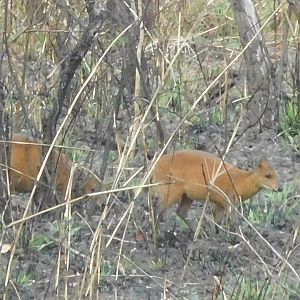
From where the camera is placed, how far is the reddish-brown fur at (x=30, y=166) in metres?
5.25

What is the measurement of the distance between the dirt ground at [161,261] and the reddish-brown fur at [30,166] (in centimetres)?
18

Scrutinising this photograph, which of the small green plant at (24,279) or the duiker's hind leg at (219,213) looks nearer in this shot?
the small green plant at (24,279)

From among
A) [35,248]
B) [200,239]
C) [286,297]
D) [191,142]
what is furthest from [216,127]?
[286,297]

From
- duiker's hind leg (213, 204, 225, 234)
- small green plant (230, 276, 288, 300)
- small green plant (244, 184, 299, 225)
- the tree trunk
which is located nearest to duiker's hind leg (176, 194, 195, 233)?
duiker's hind leg (213, 204, 225, 234)

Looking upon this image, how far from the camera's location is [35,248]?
4824 millimetres

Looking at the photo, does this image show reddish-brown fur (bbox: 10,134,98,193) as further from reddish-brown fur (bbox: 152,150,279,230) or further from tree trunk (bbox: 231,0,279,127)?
Answer: tree trunk (bbox: 231,0,279,127)

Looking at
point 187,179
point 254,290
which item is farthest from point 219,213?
point 254,290

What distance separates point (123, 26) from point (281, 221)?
135cm

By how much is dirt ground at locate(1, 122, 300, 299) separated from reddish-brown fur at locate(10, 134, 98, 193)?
18cm

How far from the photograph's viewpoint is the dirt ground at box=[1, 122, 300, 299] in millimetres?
4141

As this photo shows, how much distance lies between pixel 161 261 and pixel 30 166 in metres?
1.10

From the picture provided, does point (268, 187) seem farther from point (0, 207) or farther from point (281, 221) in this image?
point (0, 207)

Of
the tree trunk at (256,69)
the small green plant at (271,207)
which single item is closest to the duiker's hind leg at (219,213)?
the small green plant at (271,207)

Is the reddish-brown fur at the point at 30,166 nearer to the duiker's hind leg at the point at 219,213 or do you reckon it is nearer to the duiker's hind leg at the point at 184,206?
the duiker's hind leg at the point at 184,206
